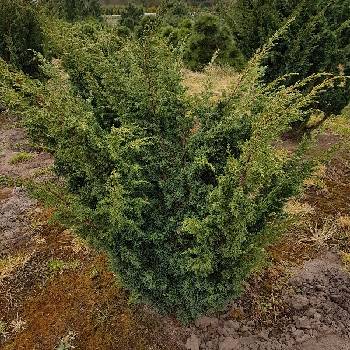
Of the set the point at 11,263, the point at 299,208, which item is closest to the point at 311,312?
the point at 299,208

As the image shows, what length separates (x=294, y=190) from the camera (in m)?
3.74

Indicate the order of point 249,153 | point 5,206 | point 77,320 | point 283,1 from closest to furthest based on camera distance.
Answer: point 249,153 → point 77,320 → point 5,206 → point 283,1

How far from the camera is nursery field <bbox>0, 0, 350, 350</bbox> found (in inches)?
140

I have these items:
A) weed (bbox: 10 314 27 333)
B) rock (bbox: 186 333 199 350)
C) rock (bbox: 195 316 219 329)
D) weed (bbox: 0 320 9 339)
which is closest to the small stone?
rock (bbox: 195 316 219 329)

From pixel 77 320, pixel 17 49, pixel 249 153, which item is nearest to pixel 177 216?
pixel 249 153

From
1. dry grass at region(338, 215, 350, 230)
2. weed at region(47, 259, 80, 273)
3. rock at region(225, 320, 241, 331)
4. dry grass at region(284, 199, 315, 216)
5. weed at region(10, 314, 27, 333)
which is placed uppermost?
dry grass at region(338, 215, 350, 230)

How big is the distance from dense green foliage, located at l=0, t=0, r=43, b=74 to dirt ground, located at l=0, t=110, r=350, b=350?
551 cm

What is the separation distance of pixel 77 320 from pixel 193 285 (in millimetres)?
1539

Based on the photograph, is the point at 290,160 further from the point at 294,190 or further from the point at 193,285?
the point at 193,285

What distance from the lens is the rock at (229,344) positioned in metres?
4.45

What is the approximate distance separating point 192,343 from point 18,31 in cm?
878

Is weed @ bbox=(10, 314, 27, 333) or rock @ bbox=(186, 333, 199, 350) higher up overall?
rock @ bbox=(186, 333, 199, 350)

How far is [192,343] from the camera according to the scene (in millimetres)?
4492

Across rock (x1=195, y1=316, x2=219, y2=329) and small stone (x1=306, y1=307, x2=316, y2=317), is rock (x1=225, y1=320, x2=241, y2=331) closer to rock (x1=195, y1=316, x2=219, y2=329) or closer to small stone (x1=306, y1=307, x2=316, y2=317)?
rock (x1=195, y1=316, x2=219, y2=329)
